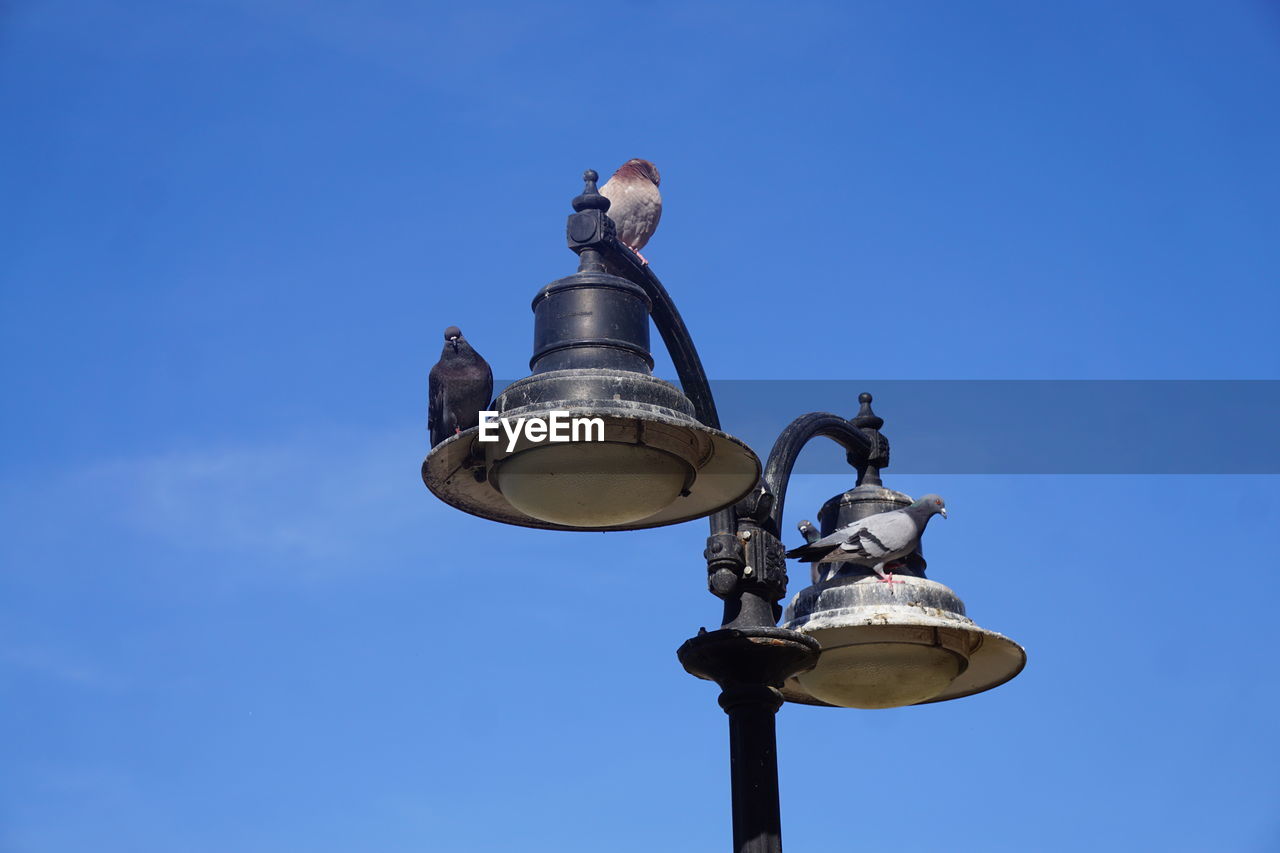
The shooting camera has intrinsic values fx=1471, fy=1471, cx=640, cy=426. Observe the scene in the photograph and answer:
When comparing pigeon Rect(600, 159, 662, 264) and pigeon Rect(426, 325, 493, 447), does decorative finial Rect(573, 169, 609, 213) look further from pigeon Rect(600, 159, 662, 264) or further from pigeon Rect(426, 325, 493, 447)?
pigeon Rect(600, 159, 662, 264)

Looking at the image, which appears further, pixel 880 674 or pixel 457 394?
pixel 880 674

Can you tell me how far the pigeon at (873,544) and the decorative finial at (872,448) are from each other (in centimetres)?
45

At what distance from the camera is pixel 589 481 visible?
174 inches

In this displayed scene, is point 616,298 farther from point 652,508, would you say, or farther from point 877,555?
point 877,555

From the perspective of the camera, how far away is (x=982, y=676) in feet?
19.1

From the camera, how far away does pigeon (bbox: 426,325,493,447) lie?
15.3 ft

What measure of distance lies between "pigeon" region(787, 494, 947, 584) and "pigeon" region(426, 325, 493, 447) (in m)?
1.38

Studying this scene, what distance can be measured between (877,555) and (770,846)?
4.36 feet

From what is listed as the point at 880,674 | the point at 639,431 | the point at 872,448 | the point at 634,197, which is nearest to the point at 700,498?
the point at 639,431

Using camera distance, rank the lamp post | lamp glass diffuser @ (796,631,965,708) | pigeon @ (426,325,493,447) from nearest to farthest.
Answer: the lamp post, pigeon @ (426,325,493,447), lamp glass diffuser @ (796,631,965,708)

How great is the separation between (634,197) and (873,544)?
192 inches

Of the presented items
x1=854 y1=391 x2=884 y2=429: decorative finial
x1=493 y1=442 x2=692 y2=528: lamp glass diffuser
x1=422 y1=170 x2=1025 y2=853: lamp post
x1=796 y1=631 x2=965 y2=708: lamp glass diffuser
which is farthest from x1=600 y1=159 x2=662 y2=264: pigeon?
x1=493 y1=442 x2=692 y2=528: lamp glass diffuser

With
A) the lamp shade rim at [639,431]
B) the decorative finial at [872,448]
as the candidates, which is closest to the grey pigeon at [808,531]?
the decorative finial at [872,448]
